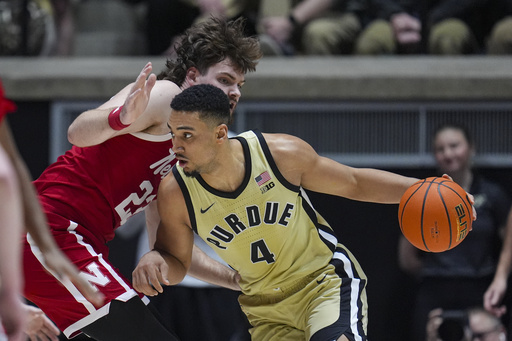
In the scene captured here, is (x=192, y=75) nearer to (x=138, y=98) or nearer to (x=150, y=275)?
(x=138, y=98)

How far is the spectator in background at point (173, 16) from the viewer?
7.62 meters

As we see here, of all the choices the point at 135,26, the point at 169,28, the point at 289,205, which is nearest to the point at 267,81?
the point at 169,28

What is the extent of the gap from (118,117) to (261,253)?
3.09 ft

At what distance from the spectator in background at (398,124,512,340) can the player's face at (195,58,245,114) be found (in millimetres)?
2858

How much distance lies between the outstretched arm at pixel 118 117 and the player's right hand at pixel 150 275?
1.92ft

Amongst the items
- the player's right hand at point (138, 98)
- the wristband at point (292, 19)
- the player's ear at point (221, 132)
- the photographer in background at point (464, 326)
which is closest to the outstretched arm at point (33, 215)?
the player's right hand at point (138, 98)

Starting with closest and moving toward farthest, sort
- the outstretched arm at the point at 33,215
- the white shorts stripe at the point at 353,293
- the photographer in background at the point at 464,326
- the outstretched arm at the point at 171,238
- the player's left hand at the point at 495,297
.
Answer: the outstretched arm at the point at 33,215 < the outstretched arm at the point at 171,238 < the white shorts stripe at the point at 353,293 < the player's left hand at the point at 495,297 < the photographer in background at the point at 464,326

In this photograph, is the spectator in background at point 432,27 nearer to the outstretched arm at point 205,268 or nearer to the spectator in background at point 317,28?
the spectator in background at point 317,28

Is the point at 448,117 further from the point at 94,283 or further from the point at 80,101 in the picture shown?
the point at 94,283

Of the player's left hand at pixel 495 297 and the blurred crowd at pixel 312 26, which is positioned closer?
the player's left hand at pixel 495 297

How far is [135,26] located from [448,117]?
124 inches

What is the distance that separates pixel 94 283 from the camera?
3783 millimetres

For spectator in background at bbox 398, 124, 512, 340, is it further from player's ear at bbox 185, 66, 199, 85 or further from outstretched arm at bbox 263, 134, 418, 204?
player's ear at bbox 185, 66, 199, 85

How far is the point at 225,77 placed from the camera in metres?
4.07
